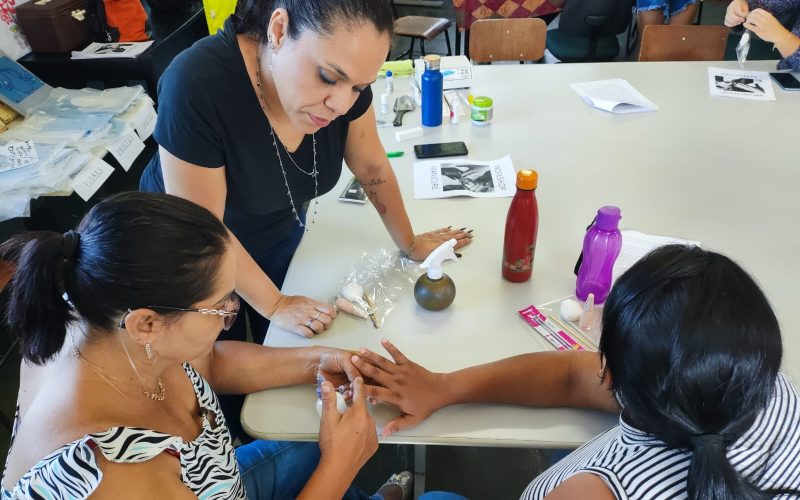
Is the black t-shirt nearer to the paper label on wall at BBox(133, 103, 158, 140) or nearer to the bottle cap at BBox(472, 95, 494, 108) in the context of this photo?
the bottle cap at BBox(472, 95, 494, 108)

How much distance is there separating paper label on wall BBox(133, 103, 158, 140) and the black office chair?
2.23m

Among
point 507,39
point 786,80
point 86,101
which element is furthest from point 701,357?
point 86,101

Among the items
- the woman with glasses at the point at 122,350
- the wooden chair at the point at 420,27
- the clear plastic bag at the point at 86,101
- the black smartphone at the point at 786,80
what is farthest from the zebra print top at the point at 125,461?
the wooden chair at the point at 420,27

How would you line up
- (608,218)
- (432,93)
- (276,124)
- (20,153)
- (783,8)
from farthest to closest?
(783,8)
(20,153)
(432,93)
(276,124)
(608,218)

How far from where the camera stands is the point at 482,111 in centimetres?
185

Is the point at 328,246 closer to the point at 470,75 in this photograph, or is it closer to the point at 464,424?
the point at 464,424

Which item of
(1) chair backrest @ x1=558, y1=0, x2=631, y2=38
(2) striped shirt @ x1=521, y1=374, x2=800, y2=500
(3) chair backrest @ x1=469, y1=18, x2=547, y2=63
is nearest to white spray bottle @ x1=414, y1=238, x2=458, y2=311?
(2) striped shirt @ x1=521, y1=374, x2=800, y2=500

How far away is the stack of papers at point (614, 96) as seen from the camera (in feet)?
6.39

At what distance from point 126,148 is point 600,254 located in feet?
6.16

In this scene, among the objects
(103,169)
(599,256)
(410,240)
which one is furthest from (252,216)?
(103,169)

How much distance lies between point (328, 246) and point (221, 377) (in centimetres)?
44

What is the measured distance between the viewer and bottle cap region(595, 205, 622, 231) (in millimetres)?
1075

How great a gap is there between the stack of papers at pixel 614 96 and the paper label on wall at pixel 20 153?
2.04m

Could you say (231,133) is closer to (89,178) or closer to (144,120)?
(89,178)
